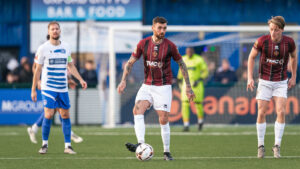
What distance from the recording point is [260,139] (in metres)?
10.8

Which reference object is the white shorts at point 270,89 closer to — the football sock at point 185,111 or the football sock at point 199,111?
the football sock at point 185,111

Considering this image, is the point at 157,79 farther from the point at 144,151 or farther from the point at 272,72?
the point at 272,72

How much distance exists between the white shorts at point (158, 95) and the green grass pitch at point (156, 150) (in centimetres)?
81

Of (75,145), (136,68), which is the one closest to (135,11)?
(136,68)

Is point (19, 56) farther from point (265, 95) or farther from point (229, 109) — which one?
point (265, 95)

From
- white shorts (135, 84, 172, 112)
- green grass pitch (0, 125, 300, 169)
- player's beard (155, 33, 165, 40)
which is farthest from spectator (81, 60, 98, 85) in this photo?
player's beard (155, 33, 165, 40)

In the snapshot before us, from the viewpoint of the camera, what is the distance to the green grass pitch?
9828mm

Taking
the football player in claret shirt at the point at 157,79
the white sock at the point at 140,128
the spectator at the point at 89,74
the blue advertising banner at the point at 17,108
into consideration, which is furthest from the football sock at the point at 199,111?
the white sock at the point at 140,128

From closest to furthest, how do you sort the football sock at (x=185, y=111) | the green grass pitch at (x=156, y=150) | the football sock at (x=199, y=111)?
1. the green grass pitch at (x=156, y=150)
2. the football sock at (x=185, y=111)
3. the football sock at (x=199, y=111)

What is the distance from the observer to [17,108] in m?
19.9

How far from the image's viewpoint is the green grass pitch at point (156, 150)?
32.2 ft

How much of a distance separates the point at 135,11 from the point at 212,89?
23.5ft

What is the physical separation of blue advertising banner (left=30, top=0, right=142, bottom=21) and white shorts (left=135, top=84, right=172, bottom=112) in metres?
15.4

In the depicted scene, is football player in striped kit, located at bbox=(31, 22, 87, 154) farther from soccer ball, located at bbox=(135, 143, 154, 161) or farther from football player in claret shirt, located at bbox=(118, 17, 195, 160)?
soccer ball, located at bbox=(135, 143, 154, 161)
